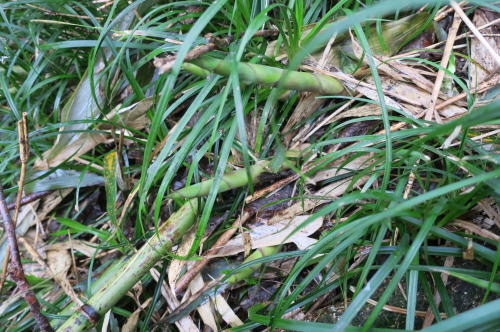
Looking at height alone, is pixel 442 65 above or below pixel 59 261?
above

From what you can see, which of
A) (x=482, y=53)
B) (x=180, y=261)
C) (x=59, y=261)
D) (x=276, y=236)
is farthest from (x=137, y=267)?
(x=482, y=53)

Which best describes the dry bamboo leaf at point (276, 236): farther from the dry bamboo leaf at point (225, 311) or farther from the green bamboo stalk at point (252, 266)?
the dry bamboo leaf at point (225, 311)

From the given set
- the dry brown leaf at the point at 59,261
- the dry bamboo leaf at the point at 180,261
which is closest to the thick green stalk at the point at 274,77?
the dry bamboo leaf at the point at 180,261

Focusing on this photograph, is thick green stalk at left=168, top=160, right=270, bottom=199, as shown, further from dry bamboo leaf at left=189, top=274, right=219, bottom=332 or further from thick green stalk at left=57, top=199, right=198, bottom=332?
dry bamboo leaf at left=189, top=274, right=219, bottom=332

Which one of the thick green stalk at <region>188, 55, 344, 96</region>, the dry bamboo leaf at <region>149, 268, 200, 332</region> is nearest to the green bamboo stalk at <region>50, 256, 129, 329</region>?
the dry bamboo leaf at <region>149, 268, 200, 332</region>

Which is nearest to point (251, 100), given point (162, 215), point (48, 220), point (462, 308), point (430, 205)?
point (162, 215)

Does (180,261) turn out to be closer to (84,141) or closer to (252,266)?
(252,266)
